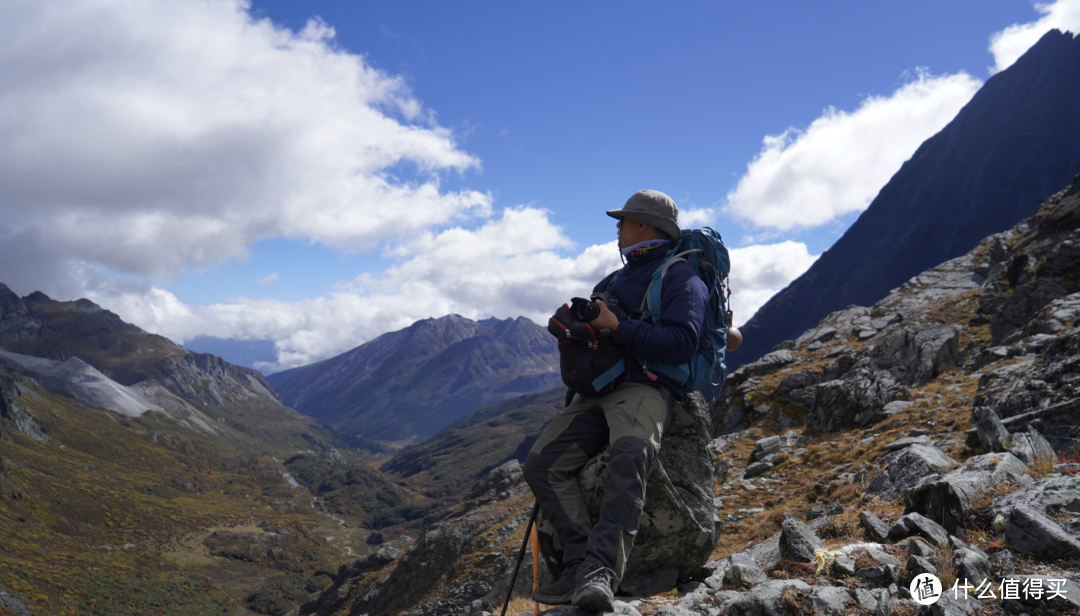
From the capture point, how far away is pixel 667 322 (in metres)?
5.39

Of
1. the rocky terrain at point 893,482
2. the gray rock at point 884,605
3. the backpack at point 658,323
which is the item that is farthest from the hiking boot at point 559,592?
the gray rock at point 884,605

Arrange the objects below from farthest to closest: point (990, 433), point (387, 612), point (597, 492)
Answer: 1. point (387, 612)
2. point (990, 433)
3. point (597, 492)

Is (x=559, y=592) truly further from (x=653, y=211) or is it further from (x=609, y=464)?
(x=653, y=211)

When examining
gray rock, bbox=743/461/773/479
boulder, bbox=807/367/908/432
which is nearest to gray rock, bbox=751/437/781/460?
gray rock, bbox=743/461/773/479

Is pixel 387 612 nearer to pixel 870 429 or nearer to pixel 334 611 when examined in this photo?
pixel 334 611

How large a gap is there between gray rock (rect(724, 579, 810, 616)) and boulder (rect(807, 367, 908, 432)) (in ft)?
54.1

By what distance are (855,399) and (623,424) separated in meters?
19.0

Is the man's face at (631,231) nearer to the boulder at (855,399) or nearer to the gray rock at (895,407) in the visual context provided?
the gray rock at (895,407)

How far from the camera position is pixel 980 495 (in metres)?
5.88

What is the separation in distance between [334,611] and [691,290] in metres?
52.2

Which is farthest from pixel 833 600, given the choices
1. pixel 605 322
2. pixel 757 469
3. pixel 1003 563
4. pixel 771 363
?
pixel 771 363

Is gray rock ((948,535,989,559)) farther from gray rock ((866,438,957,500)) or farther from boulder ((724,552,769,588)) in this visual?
gray rock ((866,438,957,500))

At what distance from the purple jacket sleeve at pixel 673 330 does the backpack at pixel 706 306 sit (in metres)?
0.27

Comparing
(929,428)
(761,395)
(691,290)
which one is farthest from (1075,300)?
(691,290)
